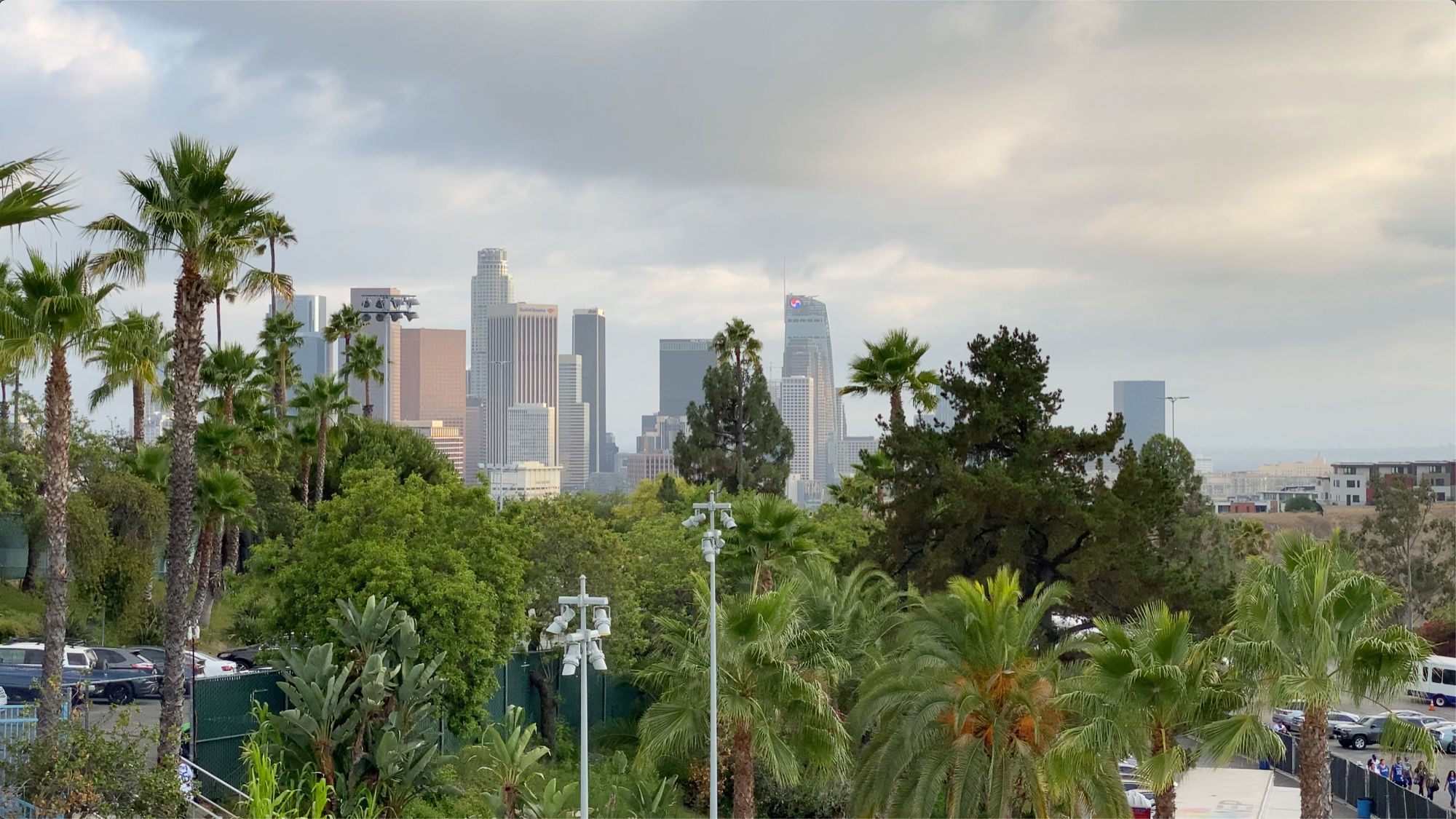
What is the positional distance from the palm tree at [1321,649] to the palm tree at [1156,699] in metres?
0.71

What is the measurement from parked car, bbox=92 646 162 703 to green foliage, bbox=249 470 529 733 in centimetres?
488

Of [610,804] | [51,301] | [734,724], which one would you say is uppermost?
[51,301]

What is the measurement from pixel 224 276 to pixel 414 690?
765 cm

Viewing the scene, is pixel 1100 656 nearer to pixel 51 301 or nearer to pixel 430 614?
pixel 430 614

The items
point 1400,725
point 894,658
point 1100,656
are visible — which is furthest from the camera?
point 894,658

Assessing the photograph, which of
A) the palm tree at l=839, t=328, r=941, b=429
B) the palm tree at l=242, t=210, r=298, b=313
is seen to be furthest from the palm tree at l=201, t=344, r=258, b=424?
the palm tree at l=839, t=328, r=941, b=429

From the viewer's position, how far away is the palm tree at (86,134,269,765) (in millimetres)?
19797

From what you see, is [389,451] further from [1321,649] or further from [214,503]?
[1321,649]

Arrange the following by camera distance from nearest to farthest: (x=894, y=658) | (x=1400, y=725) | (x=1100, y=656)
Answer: (x=1400, y=725), (x=1100, y=656), (x=894, y=658)

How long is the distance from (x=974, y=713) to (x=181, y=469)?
13.8m

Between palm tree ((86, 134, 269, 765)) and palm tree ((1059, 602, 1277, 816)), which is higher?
palm tree ((86, 134, 269, 765))

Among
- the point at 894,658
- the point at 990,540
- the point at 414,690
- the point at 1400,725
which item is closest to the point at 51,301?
the point at 414,690

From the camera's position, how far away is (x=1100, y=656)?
1739cm

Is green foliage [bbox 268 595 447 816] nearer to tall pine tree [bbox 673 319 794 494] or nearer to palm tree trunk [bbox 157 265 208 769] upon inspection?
palm tree trunk [bbox 157 265 208 769]
